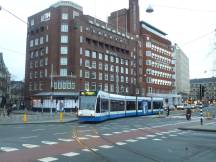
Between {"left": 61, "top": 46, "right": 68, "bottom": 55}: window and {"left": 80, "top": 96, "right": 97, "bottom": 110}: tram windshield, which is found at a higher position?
{"left": 61, "top": 46, "right": 68, "bottom": 55}: window

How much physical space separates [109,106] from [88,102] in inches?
191

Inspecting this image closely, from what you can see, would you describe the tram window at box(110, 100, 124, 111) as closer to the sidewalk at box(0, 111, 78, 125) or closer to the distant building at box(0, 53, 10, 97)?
the sidewalk at box(0, 111, 78, 125)

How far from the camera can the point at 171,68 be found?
397 ft

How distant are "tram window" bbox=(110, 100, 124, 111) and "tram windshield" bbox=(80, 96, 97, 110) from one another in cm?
531

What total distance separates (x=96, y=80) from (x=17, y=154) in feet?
231

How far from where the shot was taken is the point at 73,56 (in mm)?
76375

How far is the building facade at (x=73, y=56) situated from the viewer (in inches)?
2982

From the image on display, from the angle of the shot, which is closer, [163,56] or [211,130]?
[211,130]

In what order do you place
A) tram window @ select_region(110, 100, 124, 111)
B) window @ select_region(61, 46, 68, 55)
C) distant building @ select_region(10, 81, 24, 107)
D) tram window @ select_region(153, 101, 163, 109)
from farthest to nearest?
distant building @ select_region(10, 81, 24, 107) → window @ select_region(61, 46, 68, 55) → tram window @ select_region(153, 101, 163, 109) → tram window @ select_region(110, 100, 124, 111)

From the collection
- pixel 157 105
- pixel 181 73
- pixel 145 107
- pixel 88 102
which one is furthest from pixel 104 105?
pixel 181 73

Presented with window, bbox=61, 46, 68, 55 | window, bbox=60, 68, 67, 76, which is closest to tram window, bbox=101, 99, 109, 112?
window, bbox=60, 68, 67, 76

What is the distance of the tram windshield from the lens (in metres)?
31.0

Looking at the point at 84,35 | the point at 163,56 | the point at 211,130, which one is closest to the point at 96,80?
the point at 84,35

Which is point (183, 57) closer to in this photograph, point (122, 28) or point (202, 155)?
point (122, 28)
